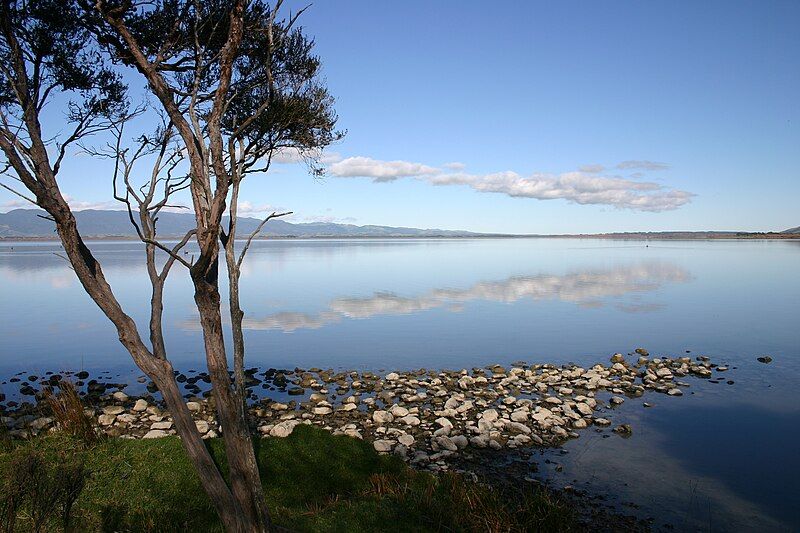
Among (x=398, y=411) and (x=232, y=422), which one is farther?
(x=398, y=411)

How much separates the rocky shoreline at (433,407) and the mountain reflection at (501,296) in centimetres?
1292

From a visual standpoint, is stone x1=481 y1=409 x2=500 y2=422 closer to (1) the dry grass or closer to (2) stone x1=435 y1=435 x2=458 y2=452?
(2) stone x1=435 y1=435 x2=458 y2=452

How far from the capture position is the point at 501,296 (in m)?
43.2

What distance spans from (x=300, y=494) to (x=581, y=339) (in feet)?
68.2

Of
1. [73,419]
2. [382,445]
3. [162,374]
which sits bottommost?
[382,445]

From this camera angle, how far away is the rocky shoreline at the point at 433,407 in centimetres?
1324

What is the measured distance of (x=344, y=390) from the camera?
59.3ft

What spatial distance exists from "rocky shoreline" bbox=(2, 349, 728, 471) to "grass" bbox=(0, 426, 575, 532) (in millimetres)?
1688

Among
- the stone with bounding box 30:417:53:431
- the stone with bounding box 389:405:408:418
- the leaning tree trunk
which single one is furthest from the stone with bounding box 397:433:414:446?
the stone with bounding box 30:417:53:431

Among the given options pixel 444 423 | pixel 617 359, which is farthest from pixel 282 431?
pixel 617 359

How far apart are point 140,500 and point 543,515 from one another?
689cm

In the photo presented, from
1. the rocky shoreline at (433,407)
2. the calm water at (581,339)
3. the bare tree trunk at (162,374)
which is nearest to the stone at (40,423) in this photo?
the rocky shoreline at (433,407)

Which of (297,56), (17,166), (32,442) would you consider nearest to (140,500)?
(32,442)

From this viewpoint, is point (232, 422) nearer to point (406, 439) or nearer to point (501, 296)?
point (406, 439)
